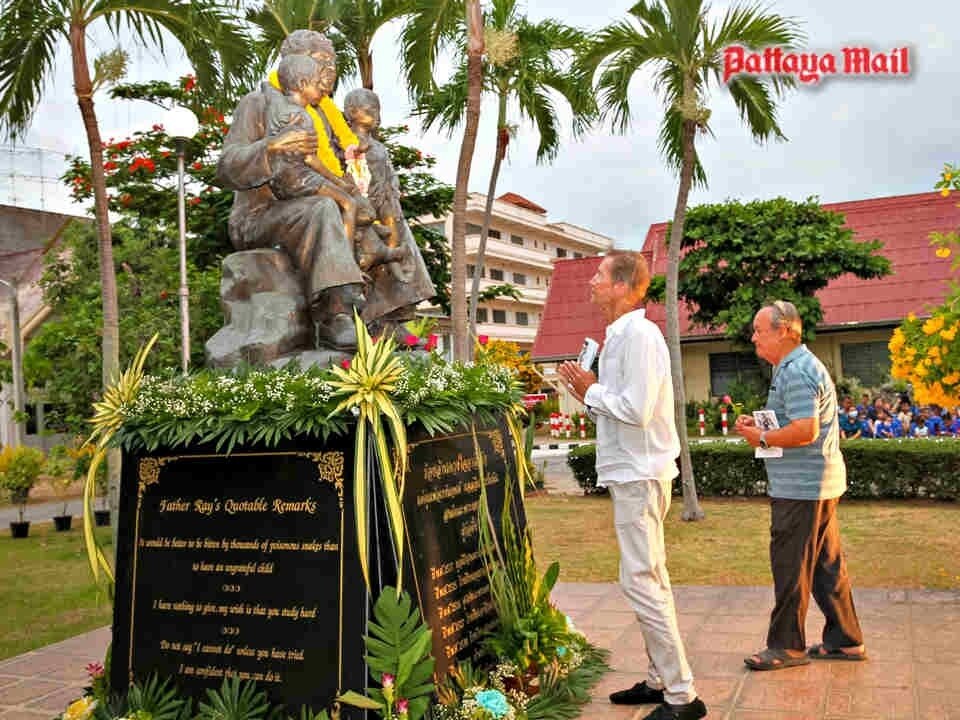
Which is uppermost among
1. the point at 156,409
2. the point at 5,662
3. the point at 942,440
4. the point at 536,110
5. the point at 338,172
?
the point at 536,110

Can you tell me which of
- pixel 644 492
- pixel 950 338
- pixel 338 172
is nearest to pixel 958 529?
pixel 950 338

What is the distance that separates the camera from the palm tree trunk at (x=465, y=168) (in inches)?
382

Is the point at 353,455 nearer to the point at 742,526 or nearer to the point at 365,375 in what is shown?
the point at 365,375

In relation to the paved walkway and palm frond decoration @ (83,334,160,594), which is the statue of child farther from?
the paved walkway

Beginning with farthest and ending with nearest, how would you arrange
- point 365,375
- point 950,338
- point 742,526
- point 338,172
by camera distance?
point 742,526, point 950,338, point 338,172, point 365,375

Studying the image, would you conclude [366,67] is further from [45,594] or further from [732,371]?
[732,371]

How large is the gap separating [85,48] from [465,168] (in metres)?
4.14

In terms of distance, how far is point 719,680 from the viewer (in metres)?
4.54

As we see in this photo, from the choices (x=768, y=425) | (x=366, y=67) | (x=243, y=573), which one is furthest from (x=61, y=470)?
(x=768, y=425)

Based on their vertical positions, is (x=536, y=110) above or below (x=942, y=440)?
above

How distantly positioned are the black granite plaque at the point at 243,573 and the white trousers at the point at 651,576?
115 centimetres

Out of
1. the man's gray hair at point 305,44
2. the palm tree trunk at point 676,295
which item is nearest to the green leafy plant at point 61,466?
the palm tree trunk at point 676,295

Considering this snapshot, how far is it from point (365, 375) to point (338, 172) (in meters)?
1.88

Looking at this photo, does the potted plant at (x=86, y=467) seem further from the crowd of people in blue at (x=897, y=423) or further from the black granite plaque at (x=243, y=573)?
the crowd of people in blue at (x=897, y=423)
